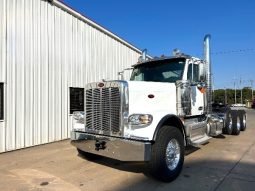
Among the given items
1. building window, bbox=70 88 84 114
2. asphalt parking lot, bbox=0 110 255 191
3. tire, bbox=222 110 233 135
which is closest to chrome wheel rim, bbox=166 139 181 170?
asphalt parking lot, bbox=0 110 255 191

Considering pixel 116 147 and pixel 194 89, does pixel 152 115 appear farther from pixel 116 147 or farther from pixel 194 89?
pixel 194 89

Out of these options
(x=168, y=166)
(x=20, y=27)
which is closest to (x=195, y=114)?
(x=168, y=166)

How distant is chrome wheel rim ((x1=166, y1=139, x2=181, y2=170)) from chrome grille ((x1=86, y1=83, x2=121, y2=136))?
1075mm

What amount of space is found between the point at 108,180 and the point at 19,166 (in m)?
2.50

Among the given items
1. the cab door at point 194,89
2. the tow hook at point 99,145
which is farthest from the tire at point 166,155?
the cab door at point 194,89

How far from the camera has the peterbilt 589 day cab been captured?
18.8 ft

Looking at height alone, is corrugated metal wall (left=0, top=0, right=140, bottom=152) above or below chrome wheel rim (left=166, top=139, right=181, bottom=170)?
above

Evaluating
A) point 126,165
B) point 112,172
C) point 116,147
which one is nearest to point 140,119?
point 116,147

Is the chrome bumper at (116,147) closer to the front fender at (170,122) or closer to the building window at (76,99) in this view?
the front fender at (170,122)

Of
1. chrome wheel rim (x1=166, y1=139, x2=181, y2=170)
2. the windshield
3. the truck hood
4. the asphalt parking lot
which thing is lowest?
the asphalt parking lot

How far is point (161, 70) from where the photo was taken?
Answer: 782 centimetres

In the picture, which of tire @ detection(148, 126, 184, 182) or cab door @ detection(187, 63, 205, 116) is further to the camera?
cab door @ detection(187, 63, 205, 116)

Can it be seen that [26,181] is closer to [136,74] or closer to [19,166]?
[19,166]

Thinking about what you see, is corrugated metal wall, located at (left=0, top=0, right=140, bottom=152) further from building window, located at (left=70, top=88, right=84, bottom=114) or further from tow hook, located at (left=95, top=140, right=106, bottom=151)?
tow hook, located at (left=95, top=140, right=106, bottom=151)
